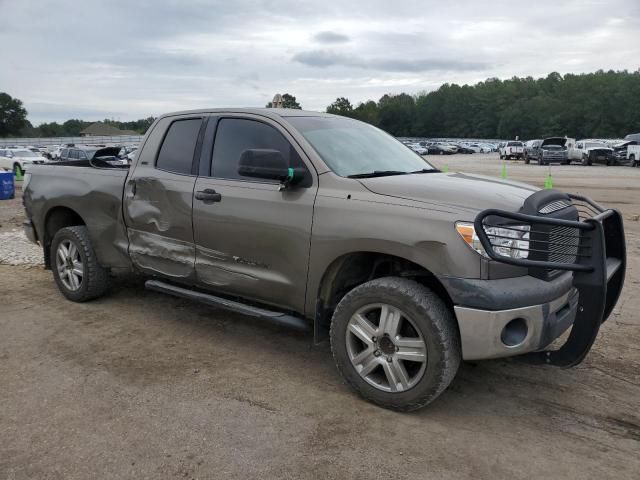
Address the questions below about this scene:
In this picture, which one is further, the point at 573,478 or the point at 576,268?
the point at 576,268

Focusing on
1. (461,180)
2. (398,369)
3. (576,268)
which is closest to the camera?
(576,268)

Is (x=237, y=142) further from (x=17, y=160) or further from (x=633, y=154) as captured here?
(x=633, y=154)

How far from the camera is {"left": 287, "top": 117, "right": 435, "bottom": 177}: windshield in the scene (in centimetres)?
398

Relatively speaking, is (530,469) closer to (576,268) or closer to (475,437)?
(475,437)

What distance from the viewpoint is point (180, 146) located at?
4750mm

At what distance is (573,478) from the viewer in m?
2.81

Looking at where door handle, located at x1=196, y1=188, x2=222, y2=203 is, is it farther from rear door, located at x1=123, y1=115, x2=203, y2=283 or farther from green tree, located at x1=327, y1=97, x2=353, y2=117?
green tree, located at x1=327, y1=97, x2=353, y2=117

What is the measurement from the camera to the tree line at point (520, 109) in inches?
3986

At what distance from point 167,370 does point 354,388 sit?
139cm

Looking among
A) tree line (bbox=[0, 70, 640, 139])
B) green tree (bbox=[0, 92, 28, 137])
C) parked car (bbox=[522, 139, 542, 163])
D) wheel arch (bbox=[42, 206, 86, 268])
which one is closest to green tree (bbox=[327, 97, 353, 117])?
tree line (bbox=[0, 70, 640, 139])

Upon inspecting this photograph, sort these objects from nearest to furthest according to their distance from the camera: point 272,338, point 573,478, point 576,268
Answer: point 573,478
point 576,268
point 272,338

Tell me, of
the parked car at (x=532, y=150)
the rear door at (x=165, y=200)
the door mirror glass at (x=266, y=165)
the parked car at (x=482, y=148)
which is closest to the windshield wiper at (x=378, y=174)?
the door mirror glass at (x=266, y=165)

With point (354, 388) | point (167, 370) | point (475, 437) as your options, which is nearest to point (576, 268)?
point (475, 437)

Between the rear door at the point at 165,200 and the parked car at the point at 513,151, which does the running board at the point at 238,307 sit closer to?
the rear door at the point at 165,200
